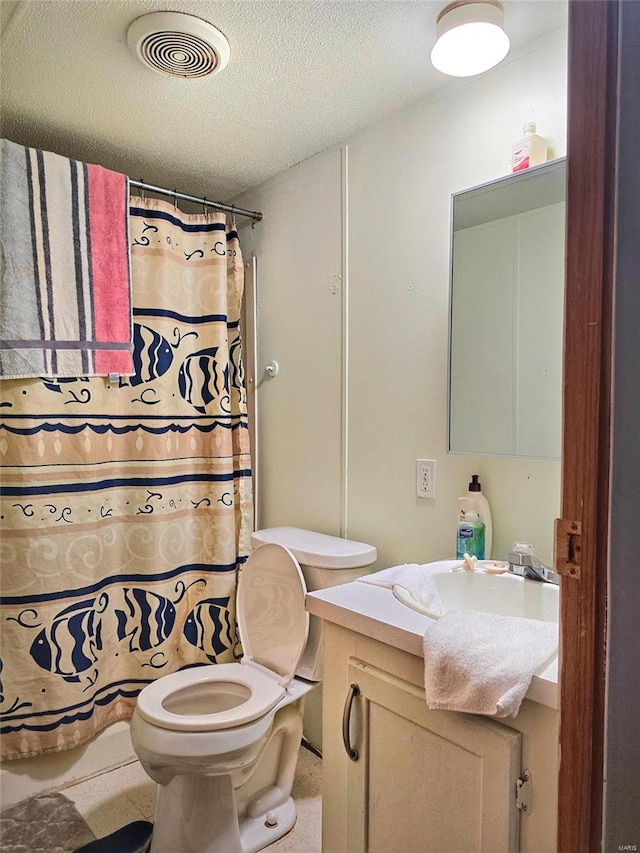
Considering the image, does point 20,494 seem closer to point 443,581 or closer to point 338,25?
point 443,581

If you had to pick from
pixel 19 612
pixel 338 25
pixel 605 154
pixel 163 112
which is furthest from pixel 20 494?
pixel 605 154

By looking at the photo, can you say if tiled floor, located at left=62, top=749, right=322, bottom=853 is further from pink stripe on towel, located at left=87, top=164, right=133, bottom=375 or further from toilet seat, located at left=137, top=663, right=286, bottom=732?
pink stripe on towel, located at left=87, top=164, right=133, bottom=375

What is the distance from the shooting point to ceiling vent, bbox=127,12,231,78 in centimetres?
137

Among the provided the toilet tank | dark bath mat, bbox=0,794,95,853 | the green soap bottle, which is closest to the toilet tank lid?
the toilet tank

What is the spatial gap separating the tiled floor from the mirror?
4.16 ft

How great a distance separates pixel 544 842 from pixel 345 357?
57.1 inches

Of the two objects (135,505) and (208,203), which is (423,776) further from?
(208,203)

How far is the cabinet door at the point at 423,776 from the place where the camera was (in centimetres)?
95

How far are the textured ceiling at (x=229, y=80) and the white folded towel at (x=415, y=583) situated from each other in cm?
137

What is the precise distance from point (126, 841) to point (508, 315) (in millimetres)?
1868

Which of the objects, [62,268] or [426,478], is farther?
[62,268]

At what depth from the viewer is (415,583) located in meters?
1.32

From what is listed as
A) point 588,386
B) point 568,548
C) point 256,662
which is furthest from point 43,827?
point 588,386

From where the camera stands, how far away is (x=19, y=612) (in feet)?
6.04
